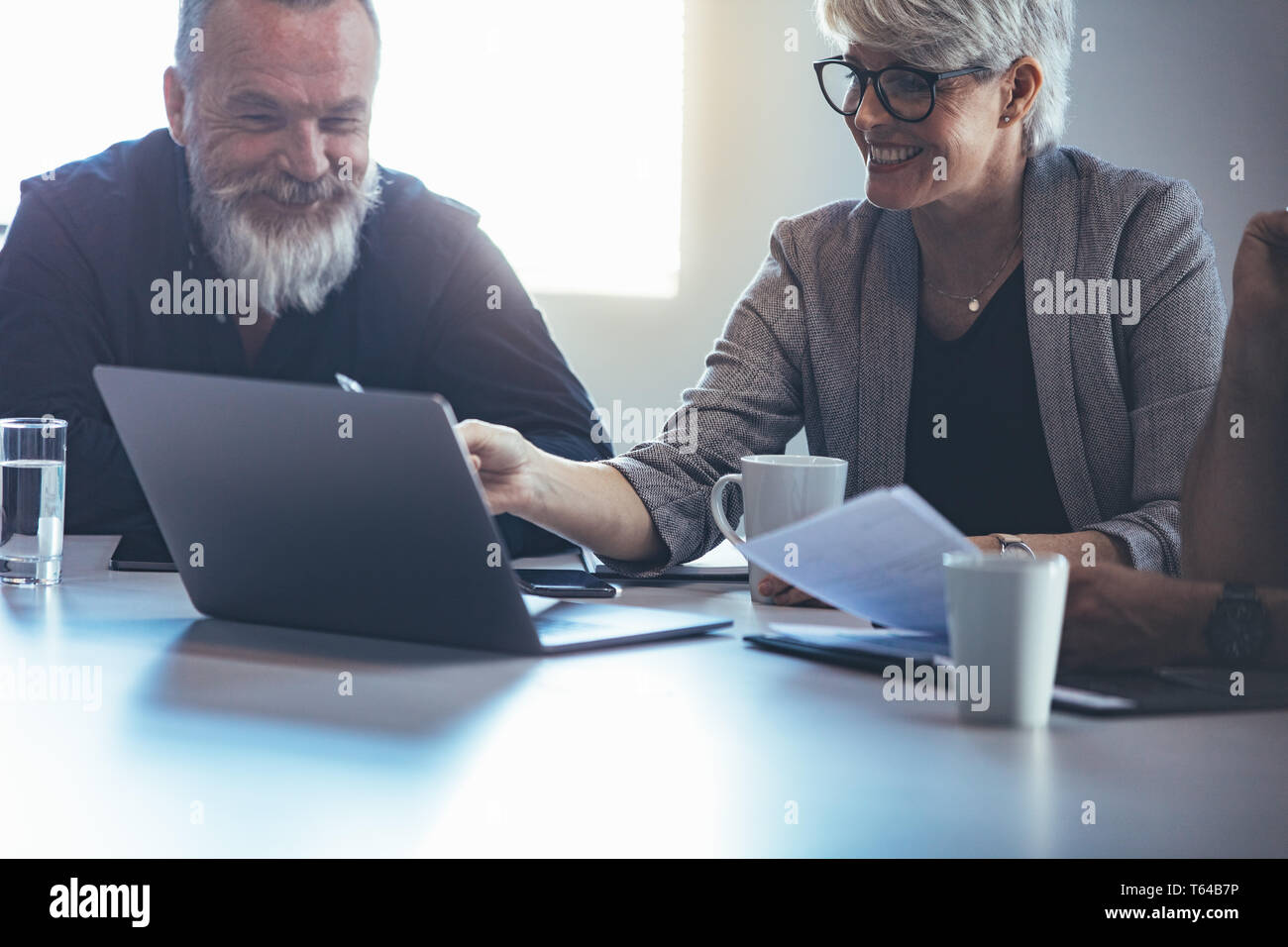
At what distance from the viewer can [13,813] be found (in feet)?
2.10

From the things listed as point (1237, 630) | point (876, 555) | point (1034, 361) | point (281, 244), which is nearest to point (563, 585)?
point (876, 555)

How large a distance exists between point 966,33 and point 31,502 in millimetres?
1141

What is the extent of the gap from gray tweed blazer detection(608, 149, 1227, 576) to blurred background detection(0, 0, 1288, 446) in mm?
2100

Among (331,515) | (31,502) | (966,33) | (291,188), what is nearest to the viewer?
(331,515)

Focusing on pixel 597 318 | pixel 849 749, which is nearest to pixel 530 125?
pixel 597 318

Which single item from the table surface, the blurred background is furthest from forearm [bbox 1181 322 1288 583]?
the blurred background

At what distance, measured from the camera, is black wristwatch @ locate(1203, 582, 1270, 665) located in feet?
3.07

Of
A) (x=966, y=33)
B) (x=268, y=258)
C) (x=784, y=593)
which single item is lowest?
(x=784, y=593)

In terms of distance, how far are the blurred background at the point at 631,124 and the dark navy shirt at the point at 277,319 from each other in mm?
1582

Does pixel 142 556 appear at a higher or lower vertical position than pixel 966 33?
lower

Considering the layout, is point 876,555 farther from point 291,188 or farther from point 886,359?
point 291,188

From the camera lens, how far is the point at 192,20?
6.70 ft

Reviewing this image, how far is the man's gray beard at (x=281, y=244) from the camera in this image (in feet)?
6.66
